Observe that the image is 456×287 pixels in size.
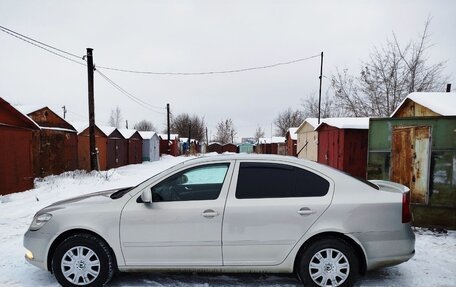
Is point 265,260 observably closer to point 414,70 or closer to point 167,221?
point 167,221

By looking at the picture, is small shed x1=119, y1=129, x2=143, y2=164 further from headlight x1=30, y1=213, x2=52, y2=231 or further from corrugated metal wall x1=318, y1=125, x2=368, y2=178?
headlight x1=30, y1=213, x2=52, y2=231

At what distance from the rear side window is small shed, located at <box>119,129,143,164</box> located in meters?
23.2

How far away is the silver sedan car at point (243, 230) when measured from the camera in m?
3.38

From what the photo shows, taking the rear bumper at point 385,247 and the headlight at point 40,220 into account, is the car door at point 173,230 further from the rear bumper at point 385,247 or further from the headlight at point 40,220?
the rear bumper at point 385,247

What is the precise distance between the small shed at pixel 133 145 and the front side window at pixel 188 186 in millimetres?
22534

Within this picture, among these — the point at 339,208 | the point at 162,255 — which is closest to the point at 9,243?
the point at 162,255

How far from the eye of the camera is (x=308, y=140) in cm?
1969

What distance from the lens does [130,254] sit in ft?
11.5

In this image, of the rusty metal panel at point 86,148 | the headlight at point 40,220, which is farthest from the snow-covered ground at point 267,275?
the rusty metal panel at point 86,148

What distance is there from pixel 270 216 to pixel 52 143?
1326 cm

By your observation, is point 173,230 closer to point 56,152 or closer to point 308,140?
point 56,152

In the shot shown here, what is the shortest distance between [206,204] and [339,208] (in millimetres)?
1473

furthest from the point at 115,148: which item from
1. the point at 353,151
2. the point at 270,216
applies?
the point at 270,216

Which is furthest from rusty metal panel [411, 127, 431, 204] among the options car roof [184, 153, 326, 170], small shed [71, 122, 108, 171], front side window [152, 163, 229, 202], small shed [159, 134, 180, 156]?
small shed [159, 134, 180, 156]
